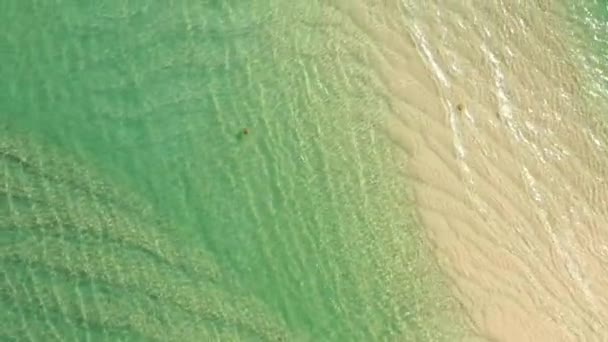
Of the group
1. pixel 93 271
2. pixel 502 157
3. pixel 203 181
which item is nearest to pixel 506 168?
pixel 502 157

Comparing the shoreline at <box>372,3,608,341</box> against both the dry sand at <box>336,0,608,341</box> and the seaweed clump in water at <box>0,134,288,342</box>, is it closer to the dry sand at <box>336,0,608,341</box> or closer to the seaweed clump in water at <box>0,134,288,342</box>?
the dry sand at <box>336,0,608,341</box>

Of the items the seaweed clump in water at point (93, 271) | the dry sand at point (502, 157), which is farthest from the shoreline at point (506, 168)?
the seaweed clump in water at point (93, 271)

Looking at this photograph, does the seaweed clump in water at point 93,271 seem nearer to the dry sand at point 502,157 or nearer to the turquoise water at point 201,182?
the turquoise water at point 201,182

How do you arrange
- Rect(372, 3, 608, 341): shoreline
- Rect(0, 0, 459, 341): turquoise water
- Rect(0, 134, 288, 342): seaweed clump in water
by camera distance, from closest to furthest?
Rect(0, 134, 288, 342): seaweed clump in water, Rect(0, 0, 459, 341): turquoise water, Rect(372, 3, 608, 341): shoreline

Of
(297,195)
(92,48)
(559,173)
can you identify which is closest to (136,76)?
(92,48)

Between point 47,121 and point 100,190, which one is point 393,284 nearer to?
point 100,190

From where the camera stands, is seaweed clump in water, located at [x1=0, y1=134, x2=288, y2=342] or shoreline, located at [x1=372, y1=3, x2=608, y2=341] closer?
seaweed clump in water, located at [x1=0, y1=134, x2=288, y2=342]

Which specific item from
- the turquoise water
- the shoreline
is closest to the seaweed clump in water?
the turquoise water
